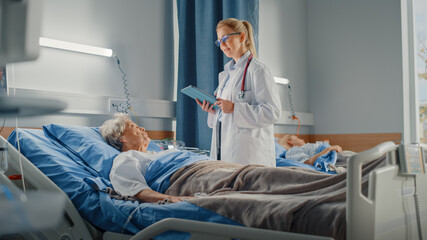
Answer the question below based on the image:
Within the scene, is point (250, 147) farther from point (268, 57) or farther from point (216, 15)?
point (268, 57)

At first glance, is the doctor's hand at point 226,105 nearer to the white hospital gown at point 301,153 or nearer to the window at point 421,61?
the white hospital gown at point 301,153

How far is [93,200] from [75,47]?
4.04 feet

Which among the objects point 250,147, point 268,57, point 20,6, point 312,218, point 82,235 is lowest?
point 82,235

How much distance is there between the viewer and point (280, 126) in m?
4.53

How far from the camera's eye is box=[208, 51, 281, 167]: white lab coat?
2.49 m

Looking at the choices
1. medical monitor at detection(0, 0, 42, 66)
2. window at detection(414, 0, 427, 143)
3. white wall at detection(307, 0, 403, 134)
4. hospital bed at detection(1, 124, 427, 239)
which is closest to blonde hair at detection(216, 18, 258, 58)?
hospital bed at detection(1, 124, 427, 239)

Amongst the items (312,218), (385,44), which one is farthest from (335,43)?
(312,218)

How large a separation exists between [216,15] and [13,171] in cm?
206

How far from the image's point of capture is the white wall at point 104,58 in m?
2.70

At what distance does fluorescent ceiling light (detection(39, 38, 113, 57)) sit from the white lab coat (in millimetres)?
894

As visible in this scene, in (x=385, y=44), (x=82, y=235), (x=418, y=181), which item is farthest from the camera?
(x=385, y=44)

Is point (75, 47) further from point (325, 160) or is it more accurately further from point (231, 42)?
point (325, 160)

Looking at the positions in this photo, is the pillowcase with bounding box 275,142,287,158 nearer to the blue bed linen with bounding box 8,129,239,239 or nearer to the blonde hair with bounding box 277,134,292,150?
the blonde hair with bounding box 277,134,292,150

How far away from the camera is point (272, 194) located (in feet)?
5.61
